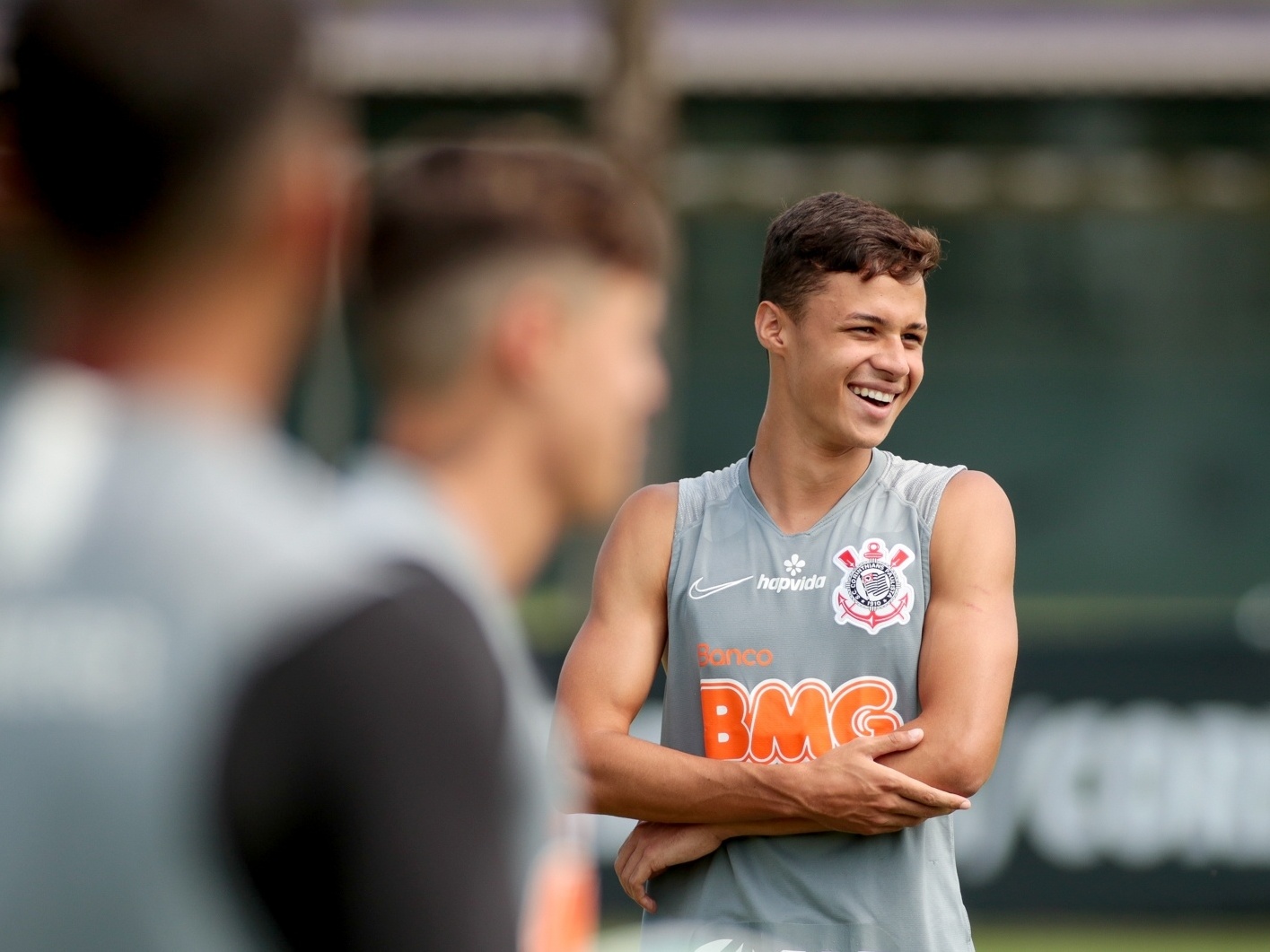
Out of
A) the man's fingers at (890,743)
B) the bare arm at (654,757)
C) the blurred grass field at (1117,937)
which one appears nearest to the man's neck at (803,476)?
the bare arm at (654,757)

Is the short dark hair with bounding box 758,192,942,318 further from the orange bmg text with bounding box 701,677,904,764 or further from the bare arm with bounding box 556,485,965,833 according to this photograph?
the orange bmg text with bounding box 701,677,904,764

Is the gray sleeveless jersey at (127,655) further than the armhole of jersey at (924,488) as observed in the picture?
No

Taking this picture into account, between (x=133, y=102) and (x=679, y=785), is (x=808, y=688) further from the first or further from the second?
(x=133, y=102)

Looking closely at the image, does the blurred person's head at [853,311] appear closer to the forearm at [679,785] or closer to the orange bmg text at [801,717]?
the orange bmg text at [801,717]

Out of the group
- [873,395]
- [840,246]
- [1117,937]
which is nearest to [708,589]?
[873,395]

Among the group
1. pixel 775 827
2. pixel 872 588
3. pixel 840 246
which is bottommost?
pixel 775 827

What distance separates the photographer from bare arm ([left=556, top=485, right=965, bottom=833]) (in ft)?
10.7

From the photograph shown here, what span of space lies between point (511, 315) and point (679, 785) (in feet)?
6.12

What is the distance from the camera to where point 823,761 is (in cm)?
327

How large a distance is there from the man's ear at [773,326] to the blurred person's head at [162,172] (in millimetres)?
2214

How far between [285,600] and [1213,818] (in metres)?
8.19

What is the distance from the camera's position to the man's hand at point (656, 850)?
3.43 m

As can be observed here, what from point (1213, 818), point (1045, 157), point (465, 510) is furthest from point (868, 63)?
point (465, 510)

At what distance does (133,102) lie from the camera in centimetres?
140
